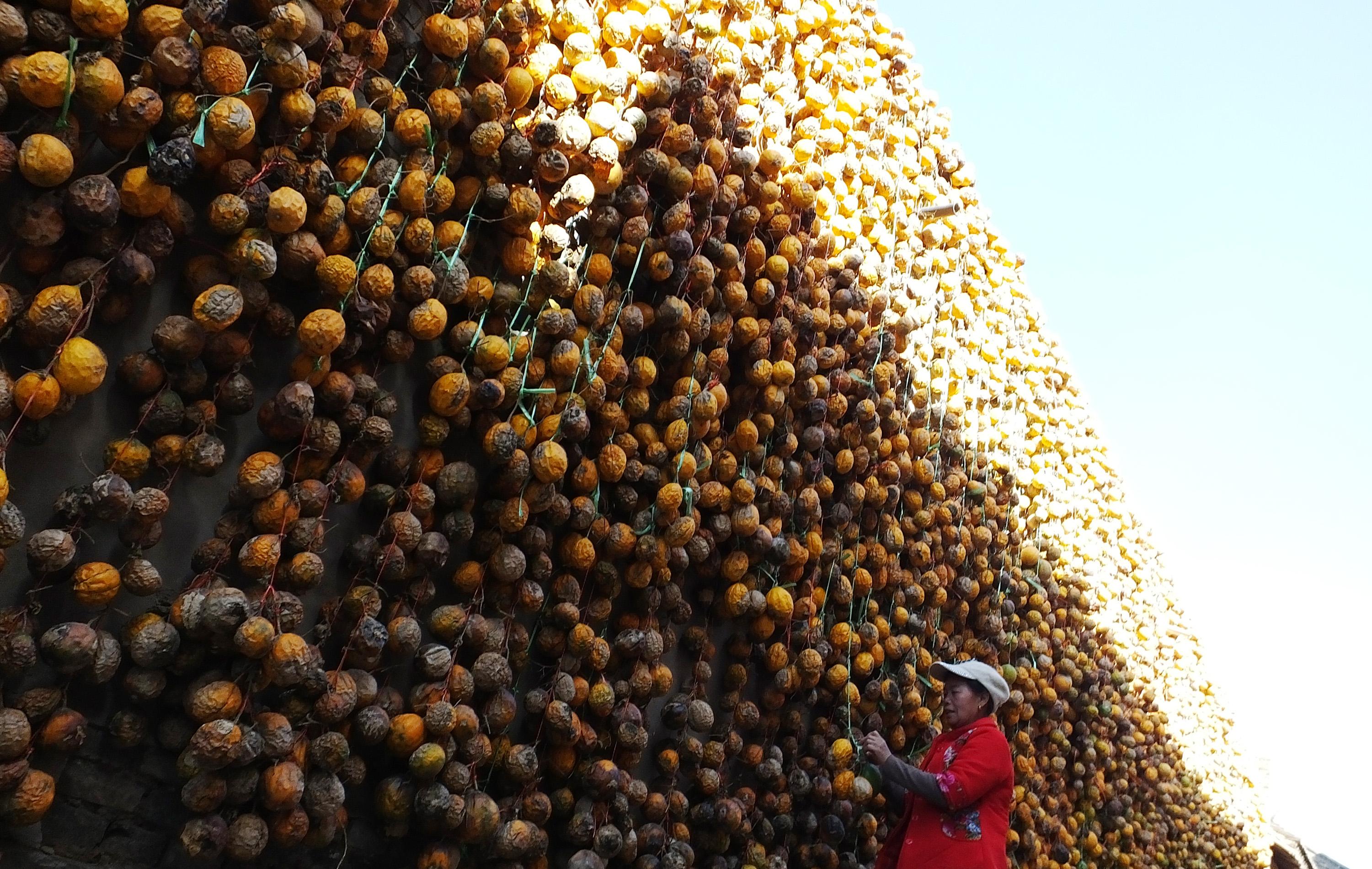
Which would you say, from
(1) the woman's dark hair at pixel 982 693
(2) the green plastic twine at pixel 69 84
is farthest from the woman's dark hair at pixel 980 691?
(2) the green plastic twine at pixel 69 84

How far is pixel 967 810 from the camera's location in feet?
10.2

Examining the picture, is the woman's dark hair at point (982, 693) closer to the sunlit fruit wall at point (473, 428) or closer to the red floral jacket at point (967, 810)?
the red floral jacket at point (967, 810)

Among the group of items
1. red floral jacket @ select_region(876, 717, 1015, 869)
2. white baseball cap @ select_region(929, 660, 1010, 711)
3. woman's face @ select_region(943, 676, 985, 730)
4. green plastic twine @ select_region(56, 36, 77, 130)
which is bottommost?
red floral jacket @ select_region(876, 717, 1015, 869)

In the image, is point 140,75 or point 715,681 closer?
point 140,75

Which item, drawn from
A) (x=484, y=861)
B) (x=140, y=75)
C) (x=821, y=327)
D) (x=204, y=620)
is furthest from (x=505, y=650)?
(x=821, y=327)

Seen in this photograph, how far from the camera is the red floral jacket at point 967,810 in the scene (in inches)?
119

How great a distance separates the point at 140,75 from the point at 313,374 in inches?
25.3

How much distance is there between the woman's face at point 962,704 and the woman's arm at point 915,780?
21 centimetres

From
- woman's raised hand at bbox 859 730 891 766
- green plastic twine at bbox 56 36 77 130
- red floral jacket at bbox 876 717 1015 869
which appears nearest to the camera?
green plastic twine at bbox 56 36 77 130

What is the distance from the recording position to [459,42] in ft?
7.75

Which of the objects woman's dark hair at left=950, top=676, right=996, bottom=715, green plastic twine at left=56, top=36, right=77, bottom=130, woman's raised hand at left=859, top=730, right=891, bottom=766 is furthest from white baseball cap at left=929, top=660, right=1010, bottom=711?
green plastic twine at left=56, top=36, right=77, bottom=130

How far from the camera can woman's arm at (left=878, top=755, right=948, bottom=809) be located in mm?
3068

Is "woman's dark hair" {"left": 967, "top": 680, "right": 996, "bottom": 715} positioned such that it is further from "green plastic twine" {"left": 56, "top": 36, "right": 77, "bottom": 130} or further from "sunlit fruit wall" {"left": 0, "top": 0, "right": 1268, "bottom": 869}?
"green plastic twine" {"left": 56, "top": 36, "right": 77, "bottom": 130}

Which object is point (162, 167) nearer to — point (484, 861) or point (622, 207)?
point (622, 207)
